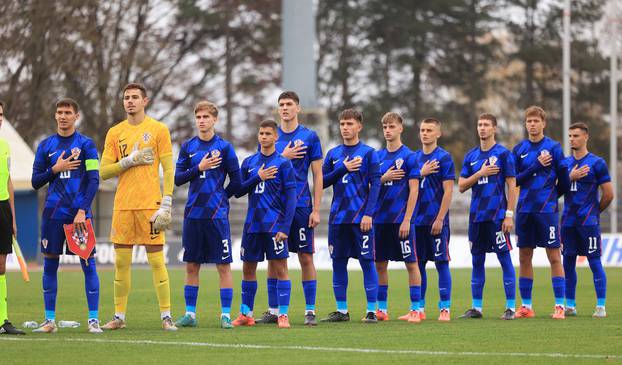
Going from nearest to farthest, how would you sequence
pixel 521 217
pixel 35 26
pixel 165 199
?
1. pixel 165 199
2. pixel 521 217
3. pixel 35 26

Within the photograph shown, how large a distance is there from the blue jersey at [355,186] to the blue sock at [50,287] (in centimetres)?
345

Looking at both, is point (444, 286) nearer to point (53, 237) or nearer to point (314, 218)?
point (314, 218)

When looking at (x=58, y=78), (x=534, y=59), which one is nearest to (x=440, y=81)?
(x=534, y=59)

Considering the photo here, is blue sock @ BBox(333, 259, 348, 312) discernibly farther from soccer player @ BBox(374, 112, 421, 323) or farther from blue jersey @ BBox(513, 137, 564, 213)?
blue jersey @ BBox(513, 137, 564, 213)

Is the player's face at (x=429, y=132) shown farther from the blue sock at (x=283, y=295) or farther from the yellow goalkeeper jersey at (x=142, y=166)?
the yellow goalkeeper jersey at (x=142, y=166)

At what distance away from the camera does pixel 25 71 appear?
137 ft

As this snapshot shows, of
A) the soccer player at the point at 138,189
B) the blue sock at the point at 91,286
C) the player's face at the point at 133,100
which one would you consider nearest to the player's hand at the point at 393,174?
the soccer player at the point at 138,189

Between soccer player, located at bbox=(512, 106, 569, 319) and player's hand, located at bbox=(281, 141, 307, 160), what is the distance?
119 inches

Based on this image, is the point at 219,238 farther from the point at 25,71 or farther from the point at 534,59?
the point at 534,59

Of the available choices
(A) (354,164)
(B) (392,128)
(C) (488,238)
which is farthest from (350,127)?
A: (C) (488,238)

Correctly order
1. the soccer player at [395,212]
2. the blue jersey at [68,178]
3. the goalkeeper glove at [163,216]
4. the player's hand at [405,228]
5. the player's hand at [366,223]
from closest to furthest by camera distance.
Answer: the goalkeeper glove at [163,216]
the blue jersey at [68,178]
the player's hand at [366,223]
the player's hand at [405,228]
the soccer player at [395,212]

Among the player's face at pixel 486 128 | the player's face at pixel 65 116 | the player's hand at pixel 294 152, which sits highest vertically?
the player's face at pixel 486 128

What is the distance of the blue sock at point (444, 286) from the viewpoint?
15.2 m

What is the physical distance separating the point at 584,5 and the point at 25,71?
27.5 metres
